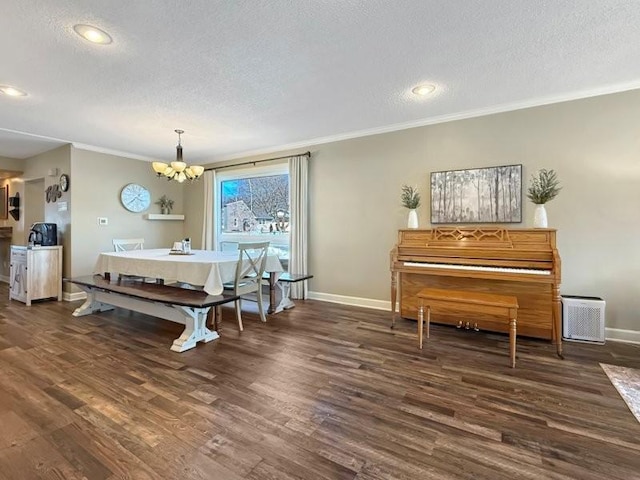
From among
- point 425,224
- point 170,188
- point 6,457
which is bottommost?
point 6,457

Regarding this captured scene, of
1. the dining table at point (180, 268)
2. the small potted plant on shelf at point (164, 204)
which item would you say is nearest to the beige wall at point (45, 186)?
the small potted plant on shelf at point (164, 204)

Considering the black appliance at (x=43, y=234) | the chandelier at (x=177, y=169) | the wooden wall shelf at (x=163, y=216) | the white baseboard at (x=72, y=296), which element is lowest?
the white baseboard at (x=72, y=296)

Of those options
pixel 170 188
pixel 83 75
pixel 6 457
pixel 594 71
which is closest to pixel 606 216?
pixel 594 71

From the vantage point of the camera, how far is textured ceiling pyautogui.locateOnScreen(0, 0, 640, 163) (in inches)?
74.9

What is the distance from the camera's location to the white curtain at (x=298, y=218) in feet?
15.4

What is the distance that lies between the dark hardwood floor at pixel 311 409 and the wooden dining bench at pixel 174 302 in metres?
0.21

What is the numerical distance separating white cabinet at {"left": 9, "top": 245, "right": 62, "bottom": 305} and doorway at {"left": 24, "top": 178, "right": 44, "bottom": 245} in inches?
50.0

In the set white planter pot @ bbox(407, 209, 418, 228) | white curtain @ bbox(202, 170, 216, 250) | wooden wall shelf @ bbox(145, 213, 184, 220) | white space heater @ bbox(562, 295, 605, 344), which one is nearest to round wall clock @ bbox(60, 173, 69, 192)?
wooden wall shelf @ bbox(145, 213, 184, 220)

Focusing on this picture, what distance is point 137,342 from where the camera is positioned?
Answer: 2967 mm

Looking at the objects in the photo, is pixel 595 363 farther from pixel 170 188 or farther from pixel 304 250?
pixel 170 188

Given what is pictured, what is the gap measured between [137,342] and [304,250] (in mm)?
2463

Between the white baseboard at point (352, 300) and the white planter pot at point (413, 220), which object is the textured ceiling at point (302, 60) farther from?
the white baseboard at point (352, 300)

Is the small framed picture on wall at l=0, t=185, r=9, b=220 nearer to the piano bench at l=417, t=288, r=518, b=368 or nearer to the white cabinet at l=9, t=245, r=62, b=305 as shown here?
the white cabinet at l=9, t=245, r=62, b=305

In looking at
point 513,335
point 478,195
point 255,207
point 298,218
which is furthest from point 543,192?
point 255,207
